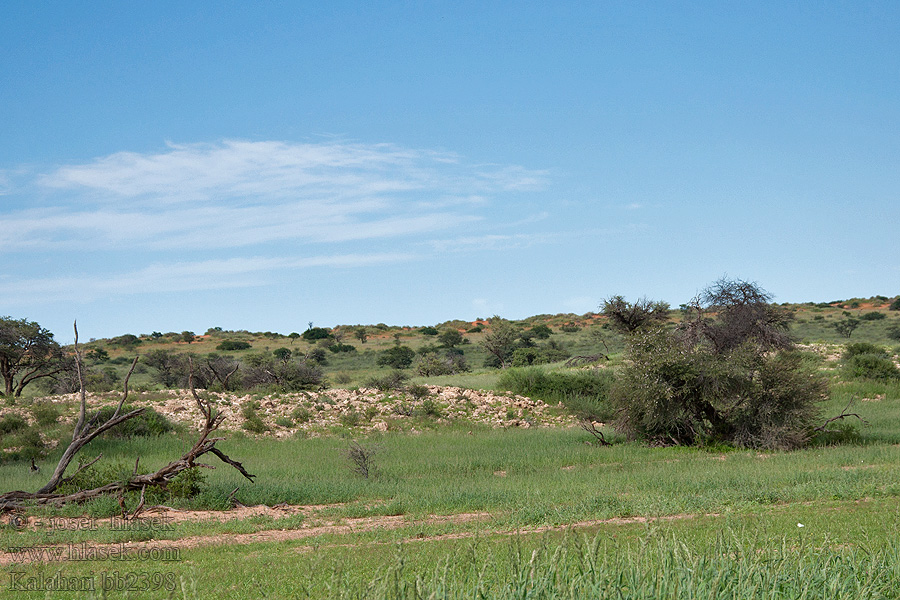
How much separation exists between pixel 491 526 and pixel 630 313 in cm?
2941

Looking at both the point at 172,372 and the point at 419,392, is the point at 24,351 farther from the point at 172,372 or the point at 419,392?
the point at 419,392

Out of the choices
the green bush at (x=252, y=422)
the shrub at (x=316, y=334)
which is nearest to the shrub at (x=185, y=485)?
the green bush at (x=252, y=422)

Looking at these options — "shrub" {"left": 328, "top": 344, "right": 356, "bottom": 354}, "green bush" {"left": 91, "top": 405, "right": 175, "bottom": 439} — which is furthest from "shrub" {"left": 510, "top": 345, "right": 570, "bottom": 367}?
"green bush" {"left": 91, "top": 405, "right": 175, "bottom": 439}

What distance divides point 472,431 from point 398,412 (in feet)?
11.6

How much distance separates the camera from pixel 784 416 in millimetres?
22656

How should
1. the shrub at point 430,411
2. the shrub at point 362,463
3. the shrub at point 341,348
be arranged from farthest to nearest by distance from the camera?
the shrub at point 341,348 < the shrub at point 430,411 < the shrub at point 362,463

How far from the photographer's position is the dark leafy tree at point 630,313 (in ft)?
128

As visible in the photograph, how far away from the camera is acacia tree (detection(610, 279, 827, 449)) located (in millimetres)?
22547

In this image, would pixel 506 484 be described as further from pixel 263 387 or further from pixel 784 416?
pixel 263 387

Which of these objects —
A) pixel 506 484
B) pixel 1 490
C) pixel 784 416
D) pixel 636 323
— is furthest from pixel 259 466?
pixel 636 323

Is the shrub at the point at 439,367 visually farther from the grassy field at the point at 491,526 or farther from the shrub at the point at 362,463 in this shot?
the shrub at the point at 362,463

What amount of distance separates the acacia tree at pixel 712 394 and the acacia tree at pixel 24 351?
3163cm

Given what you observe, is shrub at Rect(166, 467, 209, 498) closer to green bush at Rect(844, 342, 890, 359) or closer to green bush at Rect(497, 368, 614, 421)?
green bush at Rect(497, 368, 614, 421)

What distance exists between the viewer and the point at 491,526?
454 inches
